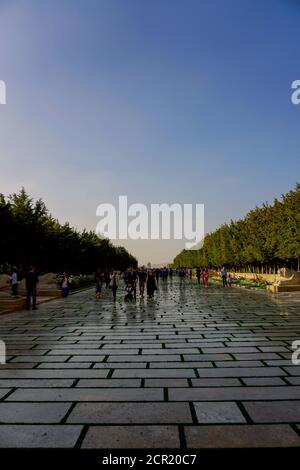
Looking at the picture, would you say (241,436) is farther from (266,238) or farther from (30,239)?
(266,238)

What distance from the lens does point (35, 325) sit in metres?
11.5

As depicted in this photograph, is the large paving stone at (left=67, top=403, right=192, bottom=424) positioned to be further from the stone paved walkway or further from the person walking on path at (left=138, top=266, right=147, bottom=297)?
the person walking on path at (left=138, top=266, right=147, bottom=297)

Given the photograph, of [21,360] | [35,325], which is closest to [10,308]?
[35,325]

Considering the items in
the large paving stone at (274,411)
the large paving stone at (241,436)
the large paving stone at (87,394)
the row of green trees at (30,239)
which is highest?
the row of green trees at (30,239)

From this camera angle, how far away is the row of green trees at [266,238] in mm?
36031

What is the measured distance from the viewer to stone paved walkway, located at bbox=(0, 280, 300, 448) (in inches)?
150

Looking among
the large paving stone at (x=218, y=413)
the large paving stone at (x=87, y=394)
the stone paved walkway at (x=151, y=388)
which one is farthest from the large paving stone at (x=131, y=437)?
the large paving stone at (x=87, y=394)

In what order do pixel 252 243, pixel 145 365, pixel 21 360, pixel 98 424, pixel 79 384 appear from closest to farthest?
pixel 98 424 < pixel 79 384 < pixel 145 365 < pixel 21 360 < pixel 252 243

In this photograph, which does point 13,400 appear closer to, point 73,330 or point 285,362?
point 285,362

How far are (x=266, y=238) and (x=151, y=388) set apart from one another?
4208 centimetres

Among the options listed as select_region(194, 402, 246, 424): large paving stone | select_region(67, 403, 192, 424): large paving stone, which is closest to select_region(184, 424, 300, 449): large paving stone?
select_region(194, 402, 246, 424): large paving stone

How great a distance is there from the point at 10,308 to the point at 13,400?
11.3m

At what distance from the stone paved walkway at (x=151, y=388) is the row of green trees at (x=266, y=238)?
27.4 m

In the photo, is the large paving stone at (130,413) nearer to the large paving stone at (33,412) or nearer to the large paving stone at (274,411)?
the large paving stone at (33,412)
